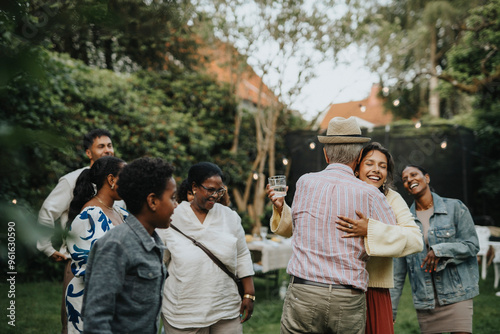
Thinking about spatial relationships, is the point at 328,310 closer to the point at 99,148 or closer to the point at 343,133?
the point at 343,133

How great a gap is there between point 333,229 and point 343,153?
0.47 m

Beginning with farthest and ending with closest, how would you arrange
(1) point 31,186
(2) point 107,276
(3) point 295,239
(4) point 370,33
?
1. (4) point 370,33
2. (3) point 295,239
3. (2) point 107,276
4. (1) point 31,186

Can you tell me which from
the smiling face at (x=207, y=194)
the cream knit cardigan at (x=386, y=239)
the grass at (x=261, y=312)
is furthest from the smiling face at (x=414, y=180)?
the grass at (x=261, y=312)

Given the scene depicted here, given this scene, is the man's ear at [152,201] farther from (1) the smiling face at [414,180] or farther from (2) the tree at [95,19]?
(1) the smiling face at [414,180]

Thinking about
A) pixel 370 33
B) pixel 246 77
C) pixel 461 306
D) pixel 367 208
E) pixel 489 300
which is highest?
pixel 370 33

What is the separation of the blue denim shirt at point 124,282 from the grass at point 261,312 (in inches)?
130

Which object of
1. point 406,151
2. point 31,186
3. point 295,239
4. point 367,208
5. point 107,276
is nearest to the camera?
point 31,186

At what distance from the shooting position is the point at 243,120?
12.8 metres

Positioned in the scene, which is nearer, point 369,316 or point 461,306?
point 369,316

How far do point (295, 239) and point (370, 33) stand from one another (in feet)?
37.6

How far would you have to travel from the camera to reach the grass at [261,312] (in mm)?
5262

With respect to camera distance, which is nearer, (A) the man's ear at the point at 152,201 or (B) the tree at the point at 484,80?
(A) the man's ear at the point at 152,201

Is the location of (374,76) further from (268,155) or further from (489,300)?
(489,300)

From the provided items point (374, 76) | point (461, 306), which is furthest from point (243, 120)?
point (461, 306)
